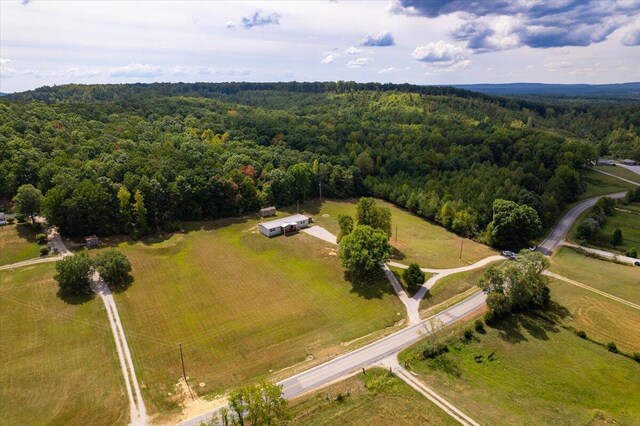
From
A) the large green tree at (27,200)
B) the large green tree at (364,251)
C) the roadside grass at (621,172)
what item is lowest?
the roadside grass at (621,172)

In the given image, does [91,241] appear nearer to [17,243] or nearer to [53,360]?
[17,243]

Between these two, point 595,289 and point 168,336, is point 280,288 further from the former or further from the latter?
point 595,289

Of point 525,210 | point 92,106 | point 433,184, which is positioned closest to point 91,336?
point 525,210

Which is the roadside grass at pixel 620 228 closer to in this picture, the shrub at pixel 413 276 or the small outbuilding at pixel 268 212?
the shrub at pixel 413 276

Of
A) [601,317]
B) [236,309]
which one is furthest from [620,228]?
[236,309]

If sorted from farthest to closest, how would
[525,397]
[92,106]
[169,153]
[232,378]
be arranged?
1. [92,106]
2. [169,153]
3. [232,378]
4. [525,397]

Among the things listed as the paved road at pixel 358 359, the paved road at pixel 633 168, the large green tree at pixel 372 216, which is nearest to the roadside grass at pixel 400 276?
the paved road at pixel 358 359
